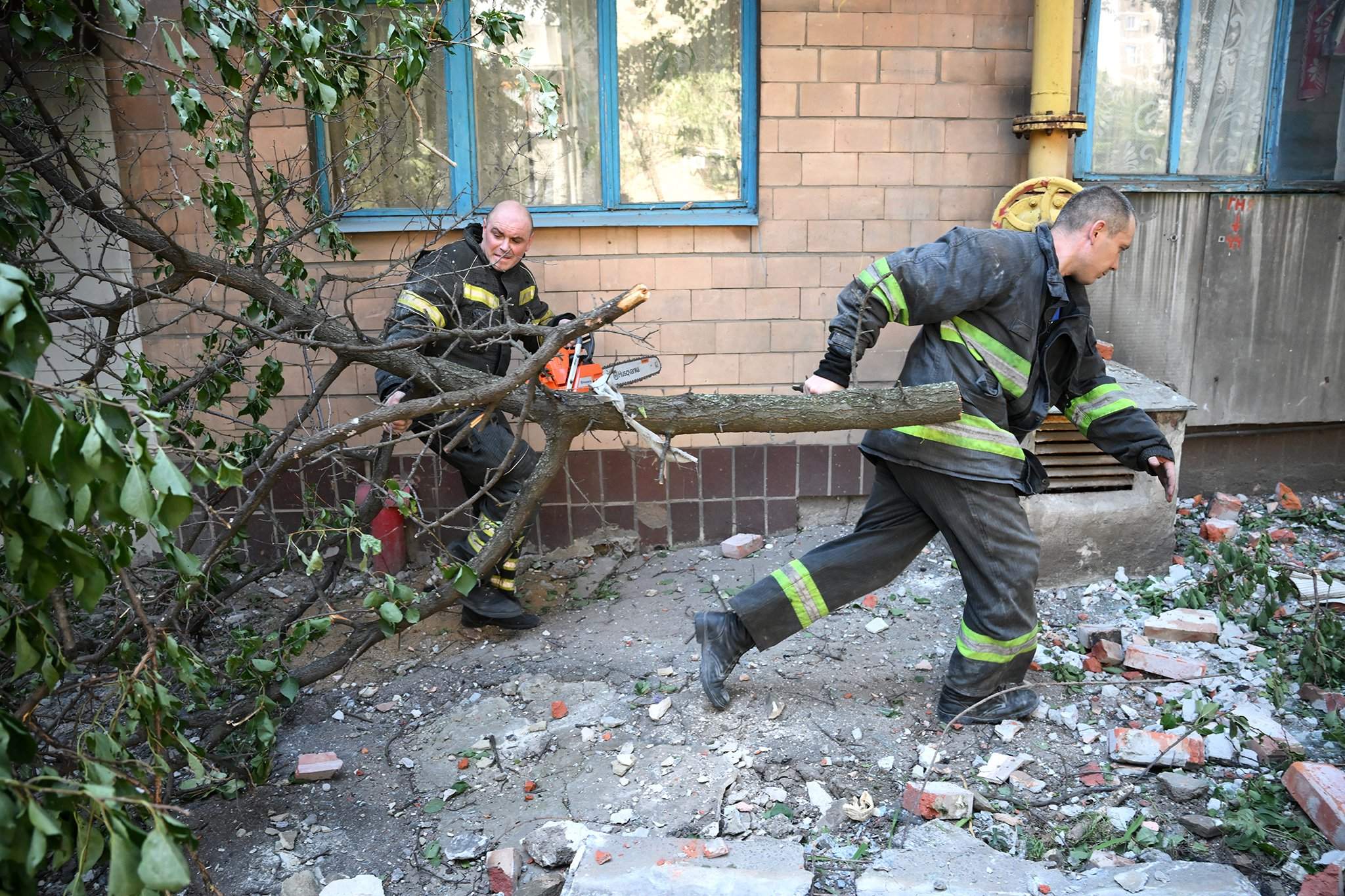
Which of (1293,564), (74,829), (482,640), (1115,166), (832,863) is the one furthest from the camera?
(1115,166)

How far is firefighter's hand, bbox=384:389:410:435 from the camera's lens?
311cm

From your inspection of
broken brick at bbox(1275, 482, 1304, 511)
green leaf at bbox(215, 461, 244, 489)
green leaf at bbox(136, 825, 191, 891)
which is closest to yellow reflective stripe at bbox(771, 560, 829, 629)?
green leaf at bbox(215, 461, 244, 489)

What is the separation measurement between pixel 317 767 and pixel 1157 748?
271 centimetres

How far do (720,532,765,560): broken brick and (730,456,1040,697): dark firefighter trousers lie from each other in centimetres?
139

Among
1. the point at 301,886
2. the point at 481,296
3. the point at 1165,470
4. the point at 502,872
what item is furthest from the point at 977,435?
the point at 301,886

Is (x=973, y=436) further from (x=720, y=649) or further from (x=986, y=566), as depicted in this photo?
(x=720, y=649)

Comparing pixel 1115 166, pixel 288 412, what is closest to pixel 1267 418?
pixel 1115 166

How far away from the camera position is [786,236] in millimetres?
4816

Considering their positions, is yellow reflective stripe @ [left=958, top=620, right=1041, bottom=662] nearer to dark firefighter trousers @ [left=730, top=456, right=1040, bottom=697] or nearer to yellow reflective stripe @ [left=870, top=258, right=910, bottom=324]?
dark firefighter trousers @ [left=730, top=456, right=1040, bottom=697]

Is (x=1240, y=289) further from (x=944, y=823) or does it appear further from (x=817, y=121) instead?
(x=944, y=823)

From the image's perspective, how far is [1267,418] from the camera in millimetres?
5445

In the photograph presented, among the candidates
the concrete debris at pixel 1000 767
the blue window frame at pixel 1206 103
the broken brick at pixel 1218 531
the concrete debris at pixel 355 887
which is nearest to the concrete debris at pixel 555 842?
the concrete debris at pixel 355 887

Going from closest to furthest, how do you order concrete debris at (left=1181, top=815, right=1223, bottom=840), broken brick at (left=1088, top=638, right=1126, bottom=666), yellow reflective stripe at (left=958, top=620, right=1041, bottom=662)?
concrete debris at (left=1181, top=815, right=1223, bottom=840) < yellow reflective stripe at (left=958, top=620, right=1041, bottom=662) < broken brick at (left=1088, top=638, right=1126, bottom=666)

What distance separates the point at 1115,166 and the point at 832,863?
13.4 ft
